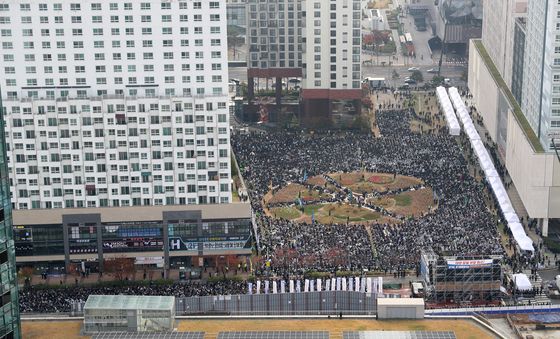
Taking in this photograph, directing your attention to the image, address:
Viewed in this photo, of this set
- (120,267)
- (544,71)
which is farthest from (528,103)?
(120,267)

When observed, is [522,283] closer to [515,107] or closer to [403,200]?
[403,200]

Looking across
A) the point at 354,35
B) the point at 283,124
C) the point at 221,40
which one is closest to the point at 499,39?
the point at 354,35

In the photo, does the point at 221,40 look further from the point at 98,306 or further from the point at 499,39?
the point at 499,39

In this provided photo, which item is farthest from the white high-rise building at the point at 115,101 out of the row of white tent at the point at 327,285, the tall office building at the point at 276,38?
the tall office building at the point at 276,38

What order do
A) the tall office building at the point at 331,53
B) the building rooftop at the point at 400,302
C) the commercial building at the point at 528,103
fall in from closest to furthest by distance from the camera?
the building rooftop at the point at 400,302, the commercial building at the point at 528,103, the tall office building at the point at 331,53

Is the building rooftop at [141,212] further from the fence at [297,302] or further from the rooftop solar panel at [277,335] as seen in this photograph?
the rooftop solar panel at [277,335]

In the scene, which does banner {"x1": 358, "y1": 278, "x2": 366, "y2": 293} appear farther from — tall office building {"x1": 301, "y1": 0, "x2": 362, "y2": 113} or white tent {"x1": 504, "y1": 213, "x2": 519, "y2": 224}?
tall office building {"x1": 301, "y1": 0, "x2": 362, "y2": 113}
